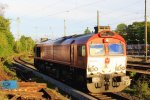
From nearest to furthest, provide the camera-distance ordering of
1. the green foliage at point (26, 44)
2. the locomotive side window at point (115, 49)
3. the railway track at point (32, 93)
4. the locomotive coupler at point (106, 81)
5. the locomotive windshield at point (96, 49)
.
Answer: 1. the railway track at point (32, 93)
2. the locomotive coupler at point (106, 81)
3. the locomotive windshield at point (96, 49)
4. the locomotive side window at point (115, 49)
5. the green foliage at point (26, 44)

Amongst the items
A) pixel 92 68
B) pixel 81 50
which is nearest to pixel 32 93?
pixel 92 68

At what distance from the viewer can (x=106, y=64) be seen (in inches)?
741

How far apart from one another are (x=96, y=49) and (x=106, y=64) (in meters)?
0.90

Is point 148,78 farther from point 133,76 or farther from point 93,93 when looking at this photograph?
point 93,93

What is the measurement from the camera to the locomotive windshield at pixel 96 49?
18844 mm

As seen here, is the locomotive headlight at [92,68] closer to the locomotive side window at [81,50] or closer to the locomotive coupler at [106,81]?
the locomotive coupler at [106,81]

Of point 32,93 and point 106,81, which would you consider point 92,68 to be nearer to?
point 106,81

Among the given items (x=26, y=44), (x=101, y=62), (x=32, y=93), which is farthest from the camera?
(x=26, y=44)

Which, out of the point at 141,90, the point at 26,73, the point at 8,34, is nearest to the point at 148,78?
the point at 141,90

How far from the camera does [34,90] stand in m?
17.9

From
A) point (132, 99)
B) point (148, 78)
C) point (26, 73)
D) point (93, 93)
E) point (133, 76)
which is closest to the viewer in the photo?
point (132, 99)

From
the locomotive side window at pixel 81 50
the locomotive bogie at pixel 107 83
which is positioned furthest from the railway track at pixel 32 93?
the locomotive side window at pixel 81 50

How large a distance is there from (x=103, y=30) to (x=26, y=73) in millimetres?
10760

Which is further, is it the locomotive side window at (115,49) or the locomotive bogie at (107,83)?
the locomotive side window at (115,49)
